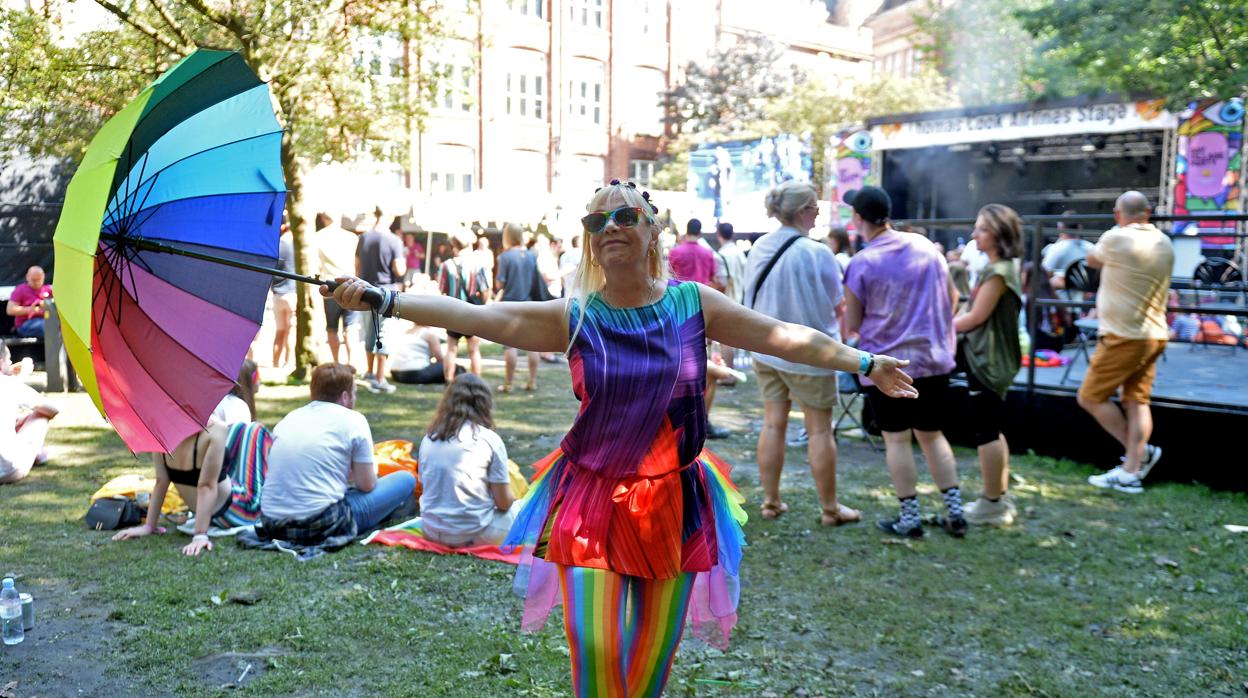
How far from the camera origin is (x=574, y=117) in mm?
38688

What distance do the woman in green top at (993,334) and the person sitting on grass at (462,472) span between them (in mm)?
2860

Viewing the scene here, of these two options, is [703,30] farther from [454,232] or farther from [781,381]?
[781,381]

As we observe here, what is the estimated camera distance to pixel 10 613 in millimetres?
4234

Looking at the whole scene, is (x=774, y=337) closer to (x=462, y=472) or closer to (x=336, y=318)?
(x=462, y=472)

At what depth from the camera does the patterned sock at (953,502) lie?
594 centimetres

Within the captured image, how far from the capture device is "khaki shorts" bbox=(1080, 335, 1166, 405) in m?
6.78

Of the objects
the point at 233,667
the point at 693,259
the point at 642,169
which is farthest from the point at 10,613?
the point at 642,169

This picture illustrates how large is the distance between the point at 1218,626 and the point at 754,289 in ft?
9.58

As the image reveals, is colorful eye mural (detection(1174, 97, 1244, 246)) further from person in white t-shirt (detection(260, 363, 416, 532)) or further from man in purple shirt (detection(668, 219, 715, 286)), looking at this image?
person in white t-shirt (detection(260, 363, 416, 532))

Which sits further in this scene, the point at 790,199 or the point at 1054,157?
the point at 1054,157

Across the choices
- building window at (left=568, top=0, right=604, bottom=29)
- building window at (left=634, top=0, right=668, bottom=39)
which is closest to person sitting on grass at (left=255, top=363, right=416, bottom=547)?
building window at (left=568, top=0, right=604, bottom=29)

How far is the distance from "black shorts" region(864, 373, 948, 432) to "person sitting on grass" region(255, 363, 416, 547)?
3.04 m

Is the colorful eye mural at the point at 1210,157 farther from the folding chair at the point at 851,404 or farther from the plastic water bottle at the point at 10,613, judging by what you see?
the plastic water bottle at the point at 10,613

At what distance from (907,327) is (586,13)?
35.5 metres
